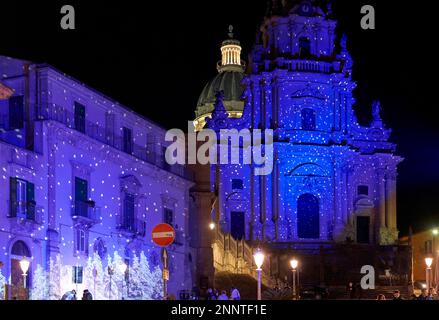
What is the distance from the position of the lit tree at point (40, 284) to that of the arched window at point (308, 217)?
31.0 metres

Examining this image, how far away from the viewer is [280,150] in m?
62.0

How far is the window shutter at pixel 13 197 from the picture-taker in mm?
32812

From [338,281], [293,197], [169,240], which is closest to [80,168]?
[169,240]

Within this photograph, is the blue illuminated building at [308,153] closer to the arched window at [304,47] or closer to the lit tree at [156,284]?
the arched window at [304,47]

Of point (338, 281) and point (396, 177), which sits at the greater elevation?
point (396, 177)

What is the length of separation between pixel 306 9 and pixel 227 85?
69.4ft

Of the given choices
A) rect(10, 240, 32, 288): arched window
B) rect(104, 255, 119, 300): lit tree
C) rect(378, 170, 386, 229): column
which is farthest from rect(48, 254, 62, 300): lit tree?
rect(378, 170, 386, 229): column

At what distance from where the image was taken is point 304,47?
64.2 meters

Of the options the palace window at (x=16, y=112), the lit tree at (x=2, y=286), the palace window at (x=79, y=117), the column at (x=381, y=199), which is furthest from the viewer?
the column at (x=381, y=199)

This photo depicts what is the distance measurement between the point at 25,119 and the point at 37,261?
6.15 metres

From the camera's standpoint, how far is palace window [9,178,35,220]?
33.0 meters

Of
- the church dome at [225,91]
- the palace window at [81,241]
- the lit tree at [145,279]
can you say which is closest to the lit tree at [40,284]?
the palace window at [81,241]

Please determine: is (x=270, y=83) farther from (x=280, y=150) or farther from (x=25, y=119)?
(x=25, y=119)

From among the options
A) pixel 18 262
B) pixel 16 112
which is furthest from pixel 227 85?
pixel 18 262
